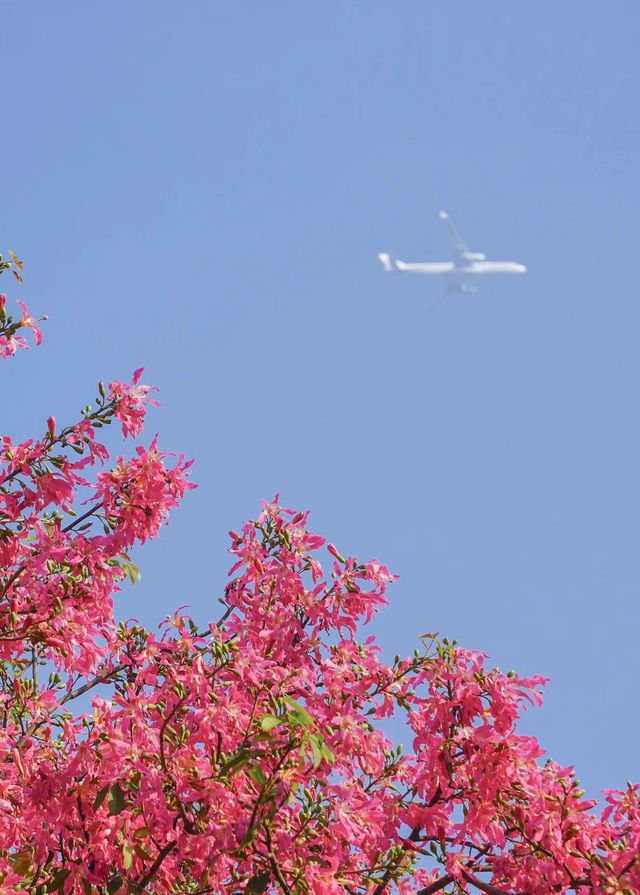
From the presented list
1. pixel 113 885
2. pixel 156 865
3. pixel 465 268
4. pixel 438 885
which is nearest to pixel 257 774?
pixel 156 865

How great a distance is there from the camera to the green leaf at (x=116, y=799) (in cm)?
491

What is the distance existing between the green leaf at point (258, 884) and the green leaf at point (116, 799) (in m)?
0.66

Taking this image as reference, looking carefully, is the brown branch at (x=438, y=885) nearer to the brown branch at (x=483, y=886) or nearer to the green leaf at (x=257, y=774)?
the brown branch at (x=483, y=886)

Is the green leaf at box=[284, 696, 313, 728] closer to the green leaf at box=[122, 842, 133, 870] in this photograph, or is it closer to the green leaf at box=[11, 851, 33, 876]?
the green leaf at box=[122, 842, 133, 870]

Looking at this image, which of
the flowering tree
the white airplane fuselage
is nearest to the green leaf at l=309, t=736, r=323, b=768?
the flowering tree

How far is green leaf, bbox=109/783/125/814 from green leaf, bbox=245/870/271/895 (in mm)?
662

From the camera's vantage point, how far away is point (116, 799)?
4930mm

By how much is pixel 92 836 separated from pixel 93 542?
5.79 ft

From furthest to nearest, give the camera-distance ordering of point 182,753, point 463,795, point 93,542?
1. point 93,542
2. point 463,795
3. point 182,753

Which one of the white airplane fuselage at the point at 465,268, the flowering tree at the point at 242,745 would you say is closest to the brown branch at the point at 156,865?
the flowering tree at the point at 242,745

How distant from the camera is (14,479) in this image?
6676 mm

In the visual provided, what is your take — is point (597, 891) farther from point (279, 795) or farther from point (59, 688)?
point (59, 688)

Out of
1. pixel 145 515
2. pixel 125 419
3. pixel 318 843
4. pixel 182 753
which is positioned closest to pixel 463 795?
pixel 318 843

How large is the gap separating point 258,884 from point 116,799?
2.40ft
